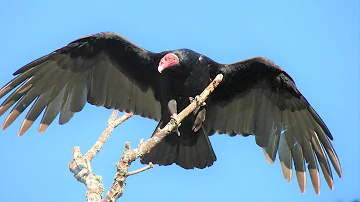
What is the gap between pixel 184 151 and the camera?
6461mm

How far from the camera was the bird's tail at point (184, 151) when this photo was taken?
6.37 meters

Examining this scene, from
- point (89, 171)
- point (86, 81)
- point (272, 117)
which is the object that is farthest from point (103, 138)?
point (272, 117)

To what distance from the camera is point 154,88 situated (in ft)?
22.0

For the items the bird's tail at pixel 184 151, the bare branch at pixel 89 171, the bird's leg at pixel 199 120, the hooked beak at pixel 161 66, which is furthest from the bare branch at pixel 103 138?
the bird's leg at pixel 199 120

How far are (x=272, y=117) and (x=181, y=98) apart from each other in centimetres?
135

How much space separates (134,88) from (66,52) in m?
0.98

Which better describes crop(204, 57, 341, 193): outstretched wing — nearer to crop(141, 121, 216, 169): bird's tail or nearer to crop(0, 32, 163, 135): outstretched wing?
crop(141, 121, 216, 169): bird's tail

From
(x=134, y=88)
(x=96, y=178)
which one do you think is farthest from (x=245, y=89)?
(x=96, y=178)

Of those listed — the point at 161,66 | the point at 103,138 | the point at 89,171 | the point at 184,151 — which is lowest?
the point at 89,171

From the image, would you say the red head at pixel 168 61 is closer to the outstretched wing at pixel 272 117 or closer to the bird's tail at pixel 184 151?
the outstretched wing at pixel 272 117

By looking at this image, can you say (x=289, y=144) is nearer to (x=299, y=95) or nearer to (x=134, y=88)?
(x=299, y=95)

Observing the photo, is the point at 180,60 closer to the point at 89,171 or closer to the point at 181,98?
the point at 181,98

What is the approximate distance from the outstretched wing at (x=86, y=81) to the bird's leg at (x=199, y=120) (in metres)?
0.62

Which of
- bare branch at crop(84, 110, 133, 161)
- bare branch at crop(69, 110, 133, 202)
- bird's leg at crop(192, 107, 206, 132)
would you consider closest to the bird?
bird's leg at crop(192, 107, 206, 132)
